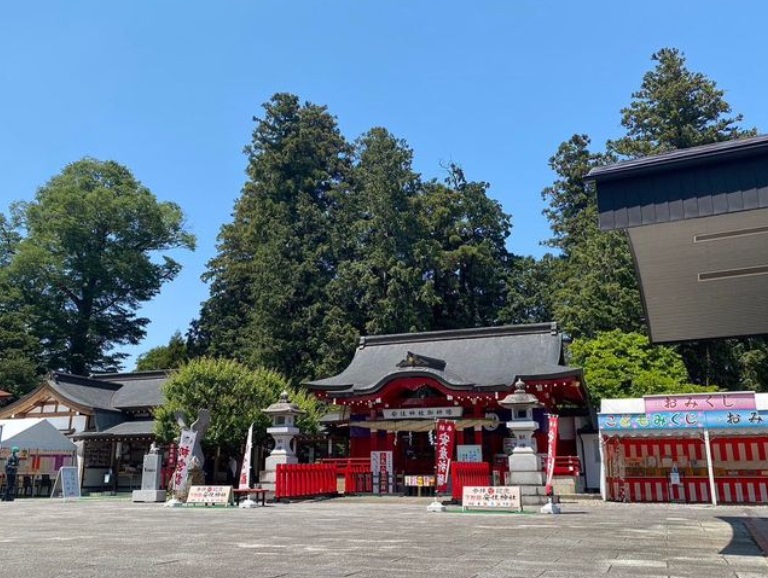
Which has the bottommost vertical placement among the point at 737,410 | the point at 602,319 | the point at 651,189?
the point at 737,410

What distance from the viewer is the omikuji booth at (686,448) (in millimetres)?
16516

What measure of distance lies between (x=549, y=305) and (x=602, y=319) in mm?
10402

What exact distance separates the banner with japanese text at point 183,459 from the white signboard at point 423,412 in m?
8.01

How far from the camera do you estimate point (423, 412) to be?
22688mm

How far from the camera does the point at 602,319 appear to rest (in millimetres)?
29172

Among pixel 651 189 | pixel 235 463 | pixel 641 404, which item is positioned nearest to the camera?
pixel 651 189

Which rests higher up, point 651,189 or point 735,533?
point 651,189

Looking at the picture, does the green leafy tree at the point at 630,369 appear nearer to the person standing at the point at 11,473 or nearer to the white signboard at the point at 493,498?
the white signboard at the point at 493,498

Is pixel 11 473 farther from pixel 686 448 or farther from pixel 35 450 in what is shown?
pixel 686 448

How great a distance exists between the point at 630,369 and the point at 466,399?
7.89m

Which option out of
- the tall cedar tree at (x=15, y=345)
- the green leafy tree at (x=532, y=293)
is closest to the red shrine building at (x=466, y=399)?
the green leafy tree at (x=532, y=293)

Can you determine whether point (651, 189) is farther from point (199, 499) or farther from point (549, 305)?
point (549, 305)

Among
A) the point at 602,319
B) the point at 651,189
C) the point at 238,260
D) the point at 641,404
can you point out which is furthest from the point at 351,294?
the point at 651,189

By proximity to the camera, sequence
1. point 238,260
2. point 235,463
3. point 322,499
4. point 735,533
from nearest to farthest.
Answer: point 735,533 → point 322,499 → point 235,463 → point 238,260
